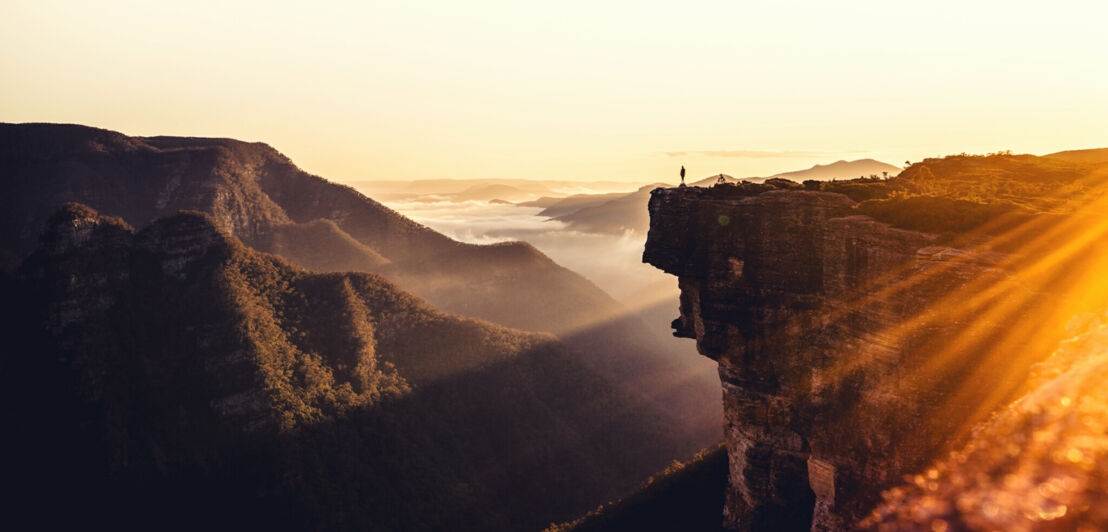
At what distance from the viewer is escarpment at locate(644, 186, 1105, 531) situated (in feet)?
62.0

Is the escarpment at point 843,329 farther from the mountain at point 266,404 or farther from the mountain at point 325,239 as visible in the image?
the mountain at point 325,239

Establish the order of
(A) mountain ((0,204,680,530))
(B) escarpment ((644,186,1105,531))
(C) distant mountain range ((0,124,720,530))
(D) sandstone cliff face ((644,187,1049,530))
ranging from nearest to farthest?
(B) escarpment ((644,186,1105,531))
(D) sandstone cliff face ((644,187,1049,530))
(A) mountain ((0,204,680,530))
(C) distant mountain range ((0,124,720,530))

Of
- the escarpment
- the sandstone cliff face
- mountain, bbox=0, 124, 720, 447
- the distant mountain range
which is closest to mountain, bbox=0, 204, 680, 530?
the distant mountain range

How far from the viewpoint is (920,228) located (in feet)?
72.4

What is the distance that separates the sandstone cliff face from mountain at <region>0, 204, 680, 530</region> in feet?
173

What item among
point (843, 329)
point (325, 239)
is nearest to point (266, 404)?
point (843, 329)

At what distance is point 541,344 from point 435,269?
6899 cm

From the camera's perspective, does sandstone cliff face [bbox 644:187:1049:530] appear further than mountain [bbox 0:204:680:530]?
No

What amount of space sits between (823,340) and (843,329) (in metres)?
1.22

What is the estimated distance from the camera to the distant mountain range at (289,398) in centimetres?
6756

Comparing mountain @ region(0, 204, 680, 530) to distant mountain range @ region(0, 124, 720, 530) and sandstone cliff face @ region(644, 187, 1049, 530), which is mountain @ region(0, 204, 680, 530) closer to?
distant mountain range @ region(0, 124, 720, 530)

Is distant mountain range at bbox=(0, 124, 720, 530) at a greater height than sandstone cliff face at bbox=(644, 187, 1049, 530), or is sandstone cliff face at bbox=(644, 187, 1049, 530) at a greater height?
sandstone cliff face at bbox=(644, 187, 1049, 530)

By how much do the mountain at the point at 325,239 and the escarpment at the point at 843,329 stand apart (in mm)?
92955

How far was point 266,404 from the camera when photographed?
239ft
